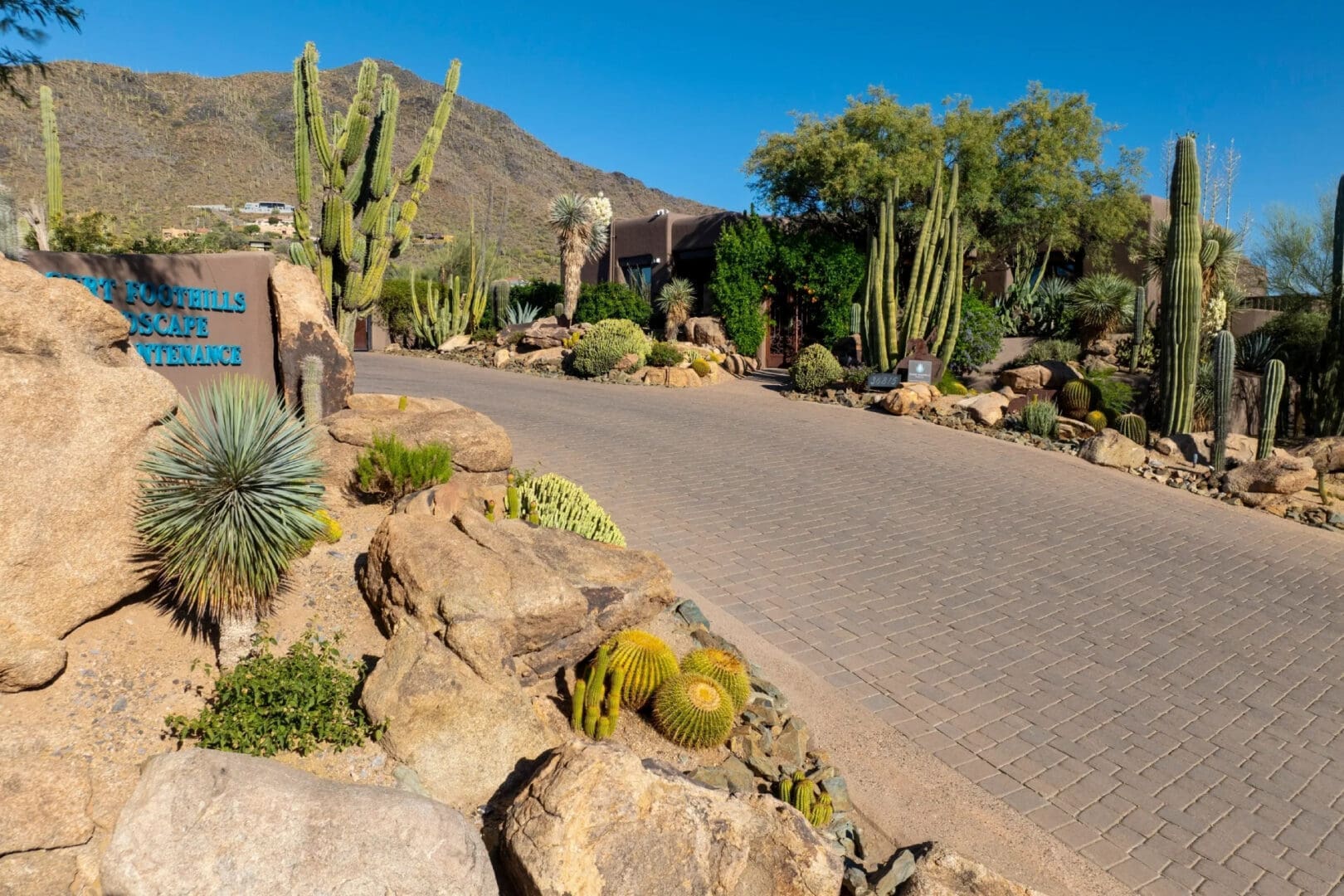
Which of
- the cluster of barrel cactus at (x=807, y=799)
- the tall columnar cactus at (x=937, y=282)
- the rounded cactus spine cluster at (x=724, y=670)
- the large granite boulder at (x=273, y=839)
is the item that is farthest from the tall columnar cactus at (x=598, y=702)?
the tall columnar cactus at (x=937, y=282)

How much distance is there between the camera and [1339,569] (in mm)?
10641

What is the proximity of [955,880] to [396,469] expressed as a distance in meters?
5.29

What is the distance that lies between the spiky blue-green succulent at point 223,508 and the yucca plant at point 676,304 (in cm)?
2150

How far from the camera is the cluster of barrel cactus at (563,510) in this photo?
7.54 m

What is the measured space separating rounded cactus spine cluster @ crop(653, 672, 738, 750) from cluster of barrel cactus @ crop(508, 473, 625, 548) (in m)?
1.93

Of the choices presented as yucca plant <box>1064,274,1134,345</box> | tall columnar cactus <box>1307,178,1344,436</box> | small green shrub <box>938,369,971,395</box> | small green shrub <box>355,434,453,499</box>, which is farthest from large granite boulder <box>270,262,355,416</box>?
yucca plant <box>1064,274,1134,345</box>

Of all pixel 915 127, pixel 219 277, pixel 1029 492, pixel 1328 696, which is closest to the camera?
pixel 1328 696

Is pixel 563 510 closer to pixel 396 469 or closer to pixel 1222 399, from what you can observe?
pixel 396 469

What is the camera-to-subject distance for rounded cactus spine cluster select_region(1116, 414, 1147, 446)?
16375mm

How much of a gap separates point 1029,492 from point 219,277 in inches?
414

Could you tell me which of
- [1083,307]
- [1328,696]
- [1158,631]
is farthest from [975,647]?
[1083,307]

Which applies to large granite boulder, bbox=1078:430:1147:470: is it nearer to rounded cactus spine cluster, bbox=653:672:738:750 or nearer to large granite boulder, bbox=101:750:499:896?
rounded cactus spine cluster, bbox=653:672:738:750

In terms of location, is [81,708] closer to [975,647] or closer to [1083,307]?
[975,647]

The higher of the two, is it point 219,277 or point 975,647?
point 219,277
